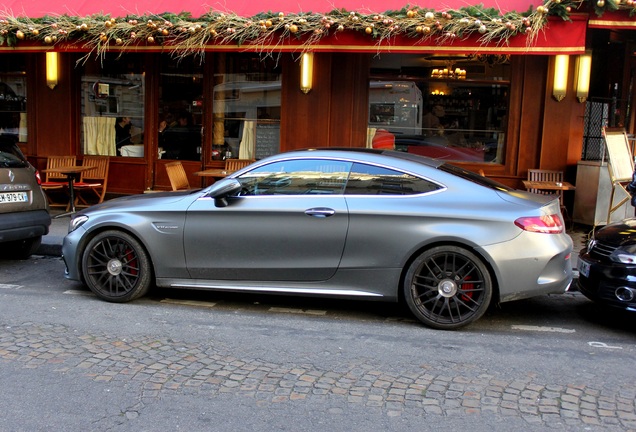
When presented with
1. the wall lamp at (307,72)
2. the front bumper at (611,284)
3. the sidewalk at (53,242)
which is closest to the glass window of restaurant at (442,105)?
the wall lamp at (307,72)

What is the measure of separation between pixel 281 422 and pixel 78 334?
2402 mm

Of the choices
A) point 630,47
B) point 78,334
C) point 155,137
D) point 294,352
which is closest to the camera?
point 294,352

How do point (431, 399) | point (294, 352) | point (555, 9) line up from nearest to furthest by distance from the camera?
1. point (431, 399)
2. point (294, 352)
3. point (555, 9)

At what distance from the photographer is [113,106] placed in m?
12.1

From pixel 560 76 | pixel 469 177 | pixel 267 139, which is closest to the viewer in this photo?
pixel 469 177

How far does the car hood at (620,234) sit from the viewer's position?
583 cm

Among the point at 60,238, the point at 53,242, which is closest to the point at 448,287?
the point at 53,242

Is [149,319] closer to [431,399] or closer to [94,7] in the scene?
[431,399]

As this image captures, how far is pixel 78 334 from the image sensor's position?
18.1 feet

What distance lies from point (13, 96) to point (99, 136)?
1989 millimetres

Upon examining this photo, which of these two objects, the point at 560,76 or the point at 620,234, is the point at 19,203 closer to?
the point at 620,234

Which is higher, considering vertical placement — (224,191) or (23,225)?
(224,191)

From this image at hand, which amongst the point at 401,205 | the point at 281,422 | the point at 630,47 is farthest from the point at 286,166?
the point at 630,47

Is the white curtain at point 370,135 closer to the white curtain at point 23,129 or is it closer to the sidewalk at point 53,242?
the sidewalk at point 53,242
